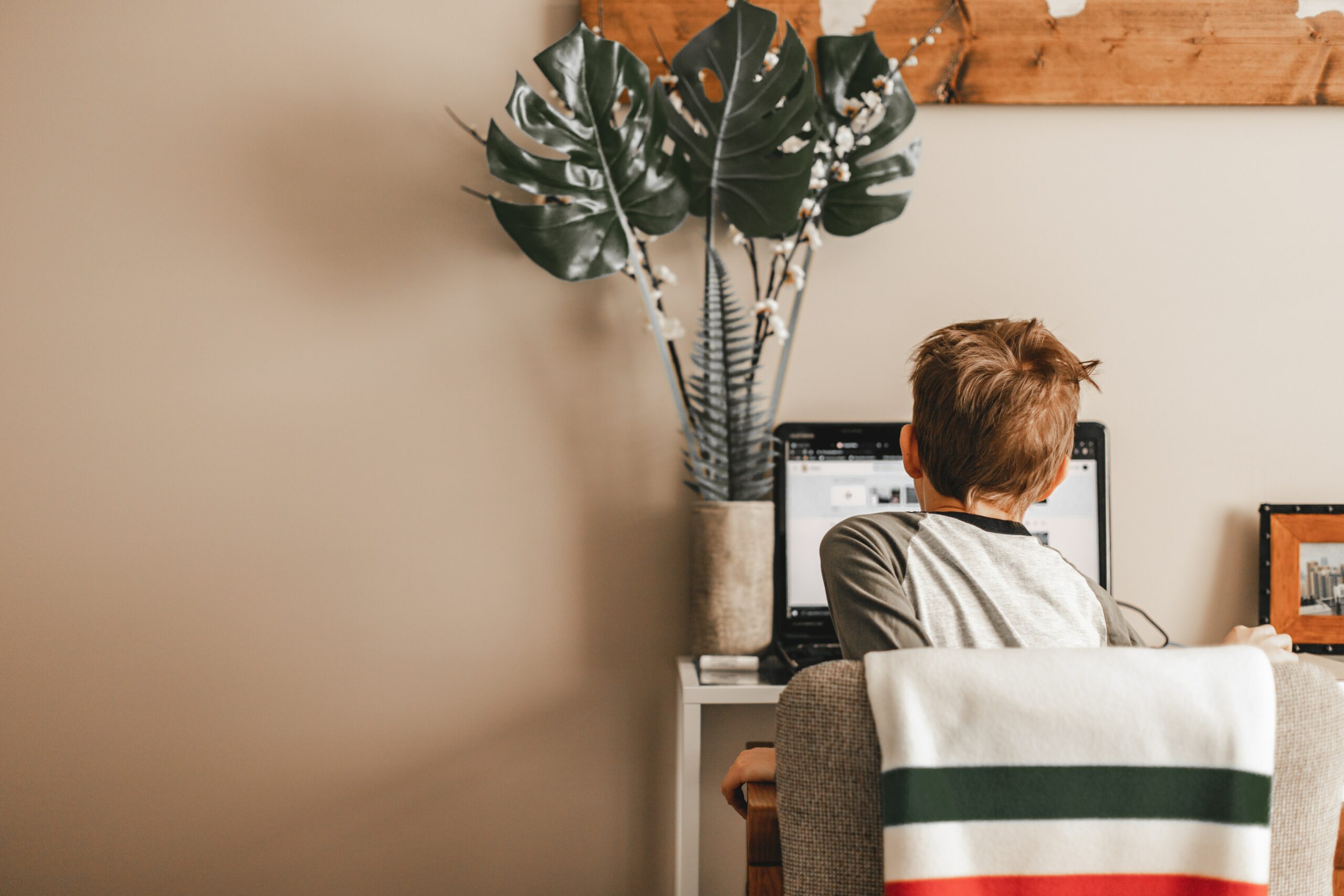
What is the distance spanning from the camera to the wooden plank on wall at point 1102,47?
1449 mm

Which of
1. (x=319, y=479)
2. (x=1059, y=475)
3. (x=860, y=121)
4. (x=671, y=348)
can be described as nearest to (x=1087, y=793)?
(x=1059, y=475)

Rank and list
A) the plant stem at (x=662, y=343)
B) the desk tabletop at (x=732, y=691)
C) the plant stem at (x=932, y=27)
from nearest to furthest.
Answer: the desk tabletop at (x=732, y=691) < the plant stem at (x=662, y=343) < the plant stem at (x=932, y=27)

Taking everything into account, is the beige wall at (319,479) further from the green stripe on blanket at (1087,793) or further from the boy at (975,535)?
the green stripe on blanket at (1087,793)

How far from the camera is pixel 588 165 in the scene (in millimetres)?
1262

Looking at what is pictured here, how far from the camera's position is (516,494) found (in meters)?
1.46

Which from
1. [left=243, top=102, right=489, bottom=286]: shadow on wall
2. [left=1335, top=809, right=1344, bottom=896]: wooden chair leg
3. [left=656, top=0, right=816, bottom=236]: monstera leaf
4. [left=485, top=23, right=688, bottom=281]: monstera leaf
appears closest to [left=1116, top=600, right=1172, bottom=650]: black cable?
[left=1335, top=809, right=1344, bottom=896]: wooden chair leg

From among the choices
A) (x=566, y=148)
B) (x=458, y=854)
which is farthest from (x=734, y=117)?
(x=458, y=854)

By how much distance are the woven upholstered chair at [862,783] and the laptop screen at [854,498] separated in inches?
31.1

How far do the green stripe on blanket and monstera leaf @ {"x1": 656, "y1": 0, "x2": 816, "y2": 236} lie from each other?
100 centimetres

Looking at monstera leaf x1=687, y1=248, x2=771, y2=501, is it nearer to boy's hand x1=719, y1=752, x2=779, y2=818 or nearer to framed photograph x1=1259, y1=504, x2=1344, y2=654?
boy's hand x1=719, y1=752, x2=779, y2=818

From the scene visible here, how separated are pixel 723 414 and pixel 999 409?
62 centimetres

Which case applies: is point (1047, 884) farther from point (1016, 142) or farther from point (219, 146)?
point (219, 146)

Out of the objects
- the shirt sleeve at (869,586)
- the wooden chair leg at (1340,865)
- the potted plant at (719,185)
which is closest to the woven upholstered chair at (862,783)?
the shirt sleeve at (869,586)

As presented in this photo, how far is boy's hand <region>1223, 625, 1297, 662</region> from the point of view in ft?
2.05
